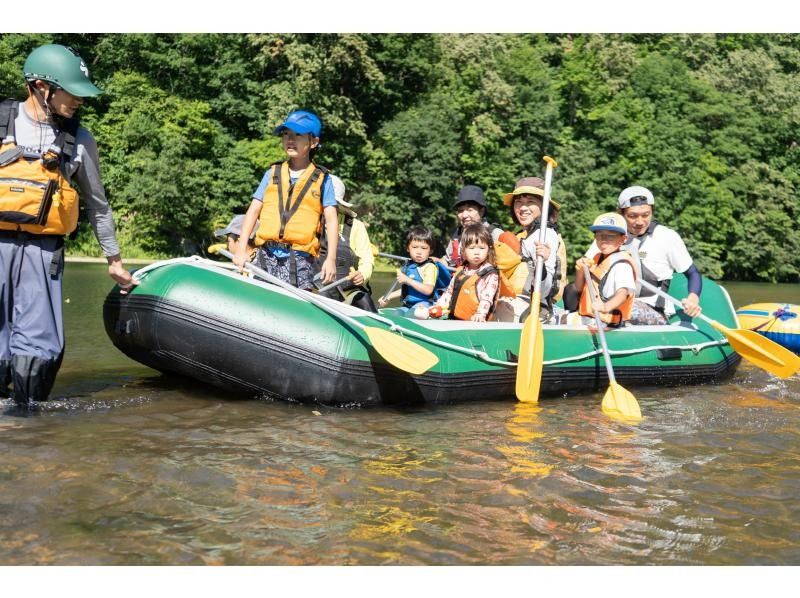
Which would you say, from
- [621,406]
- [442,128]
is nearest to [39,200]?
[621,406]

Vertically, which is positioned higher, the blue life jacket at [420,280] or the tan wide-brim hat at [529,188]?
the tan wide-brim hat at [529,188]

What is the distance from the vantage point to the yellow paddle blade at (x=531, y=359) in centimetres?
502

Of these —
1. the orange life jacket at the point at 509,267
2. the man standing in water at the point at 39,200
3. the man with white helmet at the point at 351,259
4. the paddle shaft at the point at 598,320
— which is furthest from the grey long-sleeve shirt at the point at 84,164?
the paddle shaft at the point at 598,320

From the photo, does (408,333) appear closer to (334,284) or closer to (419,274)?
(334,284)

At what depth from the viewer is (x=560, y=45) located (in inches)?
1254

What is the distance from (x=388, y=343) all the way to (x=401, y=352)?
80 mm

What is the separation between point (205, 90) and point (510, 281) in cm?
2246

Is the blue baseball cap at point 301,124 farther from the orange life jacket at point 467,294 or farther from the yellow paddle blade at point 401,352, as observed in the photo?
the orange life jacket at point 467,294

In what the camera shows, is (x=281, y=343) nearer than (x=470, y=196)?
Yes

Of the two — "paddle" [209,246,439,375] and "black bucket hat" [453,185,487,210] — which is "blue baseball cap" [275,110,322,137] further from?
"black bucket hat" [453,185,487,210]

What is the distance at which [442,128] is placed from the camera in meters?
26.5

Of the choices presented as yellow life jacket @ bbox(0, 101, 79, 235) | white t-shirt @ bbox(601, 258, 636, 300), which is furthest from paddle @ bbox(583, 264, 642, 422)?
yellow life jacket @ bbox(0, 101, 79, 235)

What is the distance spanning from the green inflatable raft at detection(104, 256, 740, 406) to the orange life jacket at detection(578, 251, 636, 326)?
0.81 metres

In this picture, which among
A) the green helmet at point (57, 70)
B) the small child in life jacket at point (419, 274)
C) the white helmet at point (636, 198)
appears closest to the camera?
the green helmet at point (57, 70)
